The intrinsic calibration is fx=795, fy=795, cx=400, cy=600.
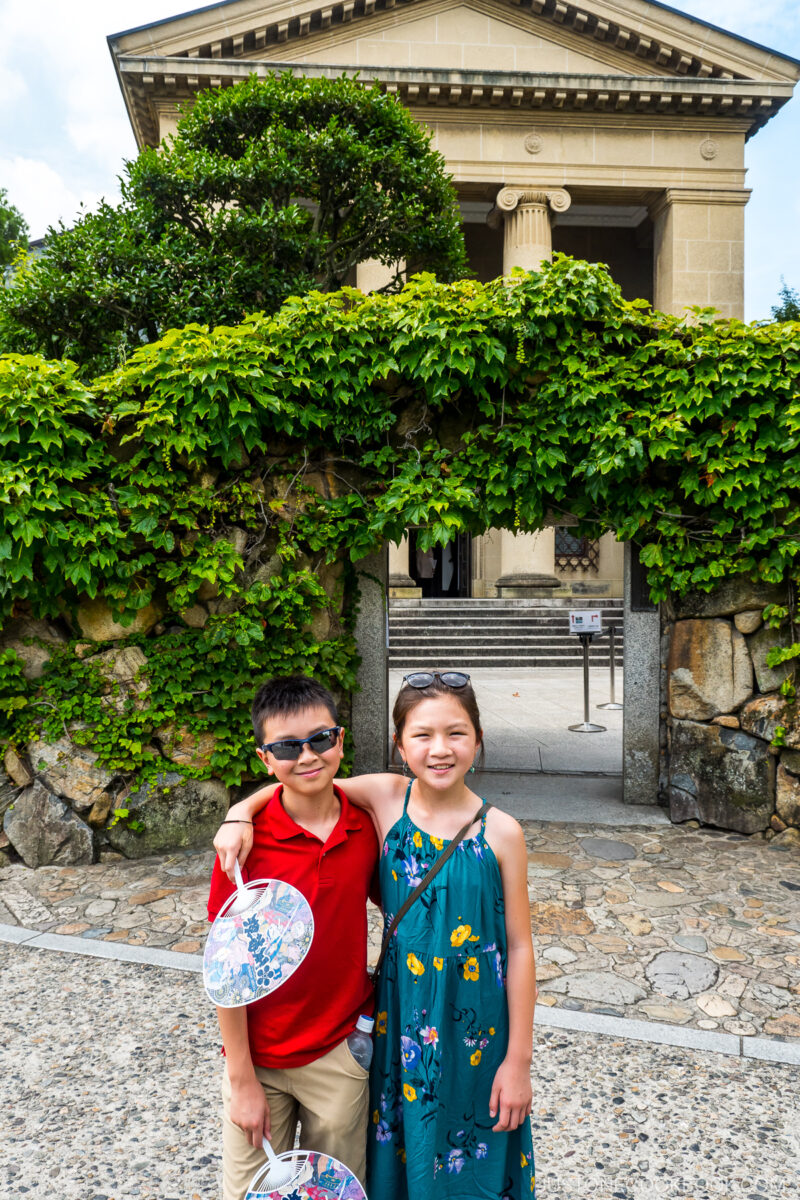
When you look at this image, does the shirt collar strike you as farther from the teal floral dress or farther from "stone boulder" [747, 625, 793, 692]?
"stone boulder" [747, 625, 793, 692]

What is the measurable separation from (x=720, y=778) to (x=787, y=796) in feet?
1.58

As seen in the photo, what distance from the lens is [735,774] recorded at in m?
6.20

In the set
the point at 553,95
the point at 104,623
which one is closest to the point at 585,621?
the point at 104,623

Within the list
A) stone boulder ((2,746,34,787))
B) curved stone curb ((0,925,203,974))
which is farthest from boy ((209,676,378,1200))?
stone boulder ((2,746,34,787))

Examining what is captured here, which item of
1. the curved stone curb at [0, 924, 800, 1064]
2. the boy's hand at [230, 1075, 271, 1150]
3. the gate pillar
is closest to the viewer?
the boy's hand at [230, 1075, 271, 1150]

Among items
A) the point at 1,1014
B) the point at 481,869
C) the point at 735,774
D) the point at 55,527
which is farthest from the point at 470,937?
the point at 735,774

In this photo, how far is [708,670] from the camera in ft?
20.7

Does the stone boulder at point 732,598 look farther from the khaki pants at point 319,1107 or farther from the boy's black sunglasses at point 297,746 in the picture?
the khaki pants at point 319,1107

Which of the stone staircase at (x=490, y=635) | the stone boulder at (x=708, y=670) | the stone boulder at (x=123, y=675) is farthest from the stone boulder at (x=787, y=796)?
the stone staircase at (x=490, y=635)

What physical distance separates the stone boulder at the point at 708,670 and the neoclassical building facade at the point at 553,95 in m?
11.8

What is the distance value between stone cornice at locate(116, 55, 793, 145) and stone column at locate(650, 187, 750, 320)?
179 centimetres

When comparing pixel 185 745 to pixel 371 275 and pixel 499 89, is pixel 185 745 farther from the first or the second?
pixel 499 89

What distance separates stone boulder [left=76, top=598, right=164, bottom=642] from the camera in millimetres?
5750

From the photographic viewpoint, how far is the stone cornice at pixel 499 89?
52.8 feet
